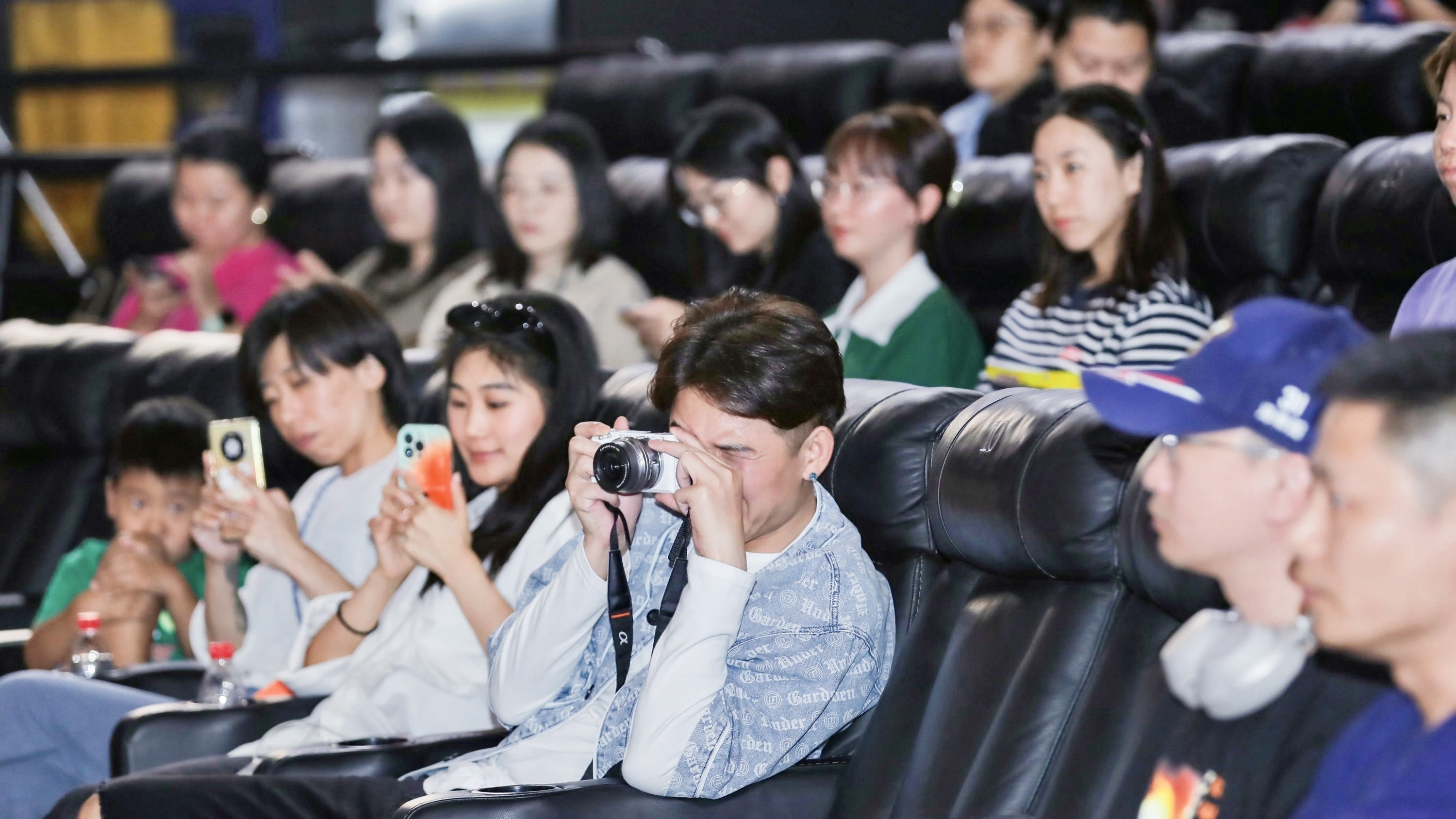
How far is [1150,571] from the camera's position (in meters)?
1.57

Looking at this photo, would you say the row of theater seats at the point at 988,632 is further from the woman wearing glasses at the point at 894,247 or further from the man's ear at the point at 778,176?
the man's ear at the point at 778,176

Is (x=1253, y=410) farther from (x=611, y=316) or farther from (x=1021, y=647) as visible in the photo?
(x=611, y=316)

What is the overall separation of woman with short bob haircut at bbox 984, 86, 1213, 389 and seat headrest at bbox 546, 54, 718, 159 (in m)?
1.65

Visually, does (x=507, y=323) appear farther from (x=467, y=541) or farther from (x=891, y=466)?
(x=891, y=466)

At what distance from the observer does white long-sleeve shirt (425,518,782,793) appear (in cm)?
172

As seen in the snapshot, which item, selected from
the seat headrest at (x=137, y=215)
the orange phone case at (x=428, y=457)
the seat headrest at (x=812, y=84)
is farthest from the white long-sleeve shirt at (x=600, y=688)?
the seat headrest at (x=137, y=215)

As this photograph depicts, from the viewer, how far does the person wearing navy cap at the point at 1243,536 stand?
115 centimetres

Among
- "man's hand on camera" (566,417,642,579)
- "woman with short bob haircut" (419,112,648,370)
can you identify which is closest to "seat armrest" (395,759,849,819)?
"man's hand on camera" (566,417,642,579)

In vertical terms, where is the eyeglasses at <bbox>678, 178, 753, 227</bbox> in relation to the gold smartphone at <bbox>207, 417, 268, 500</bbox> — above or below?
above

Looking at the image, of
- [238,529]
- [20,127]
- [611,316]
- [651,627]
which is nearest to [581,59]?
[611,316]

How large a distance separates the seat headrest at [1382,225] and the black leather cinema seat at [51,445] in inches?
98.2

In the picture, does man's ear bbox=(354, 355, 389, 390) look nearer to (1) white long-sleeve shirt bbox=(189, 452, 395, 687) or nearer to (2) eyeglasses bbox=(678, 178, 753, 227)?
(1) white long-sleeve shirt bbox=(189, 452, 395, 687)

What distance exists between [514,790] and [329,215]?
10.1 feet

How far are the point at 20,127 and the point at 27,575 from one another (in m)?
3.18
